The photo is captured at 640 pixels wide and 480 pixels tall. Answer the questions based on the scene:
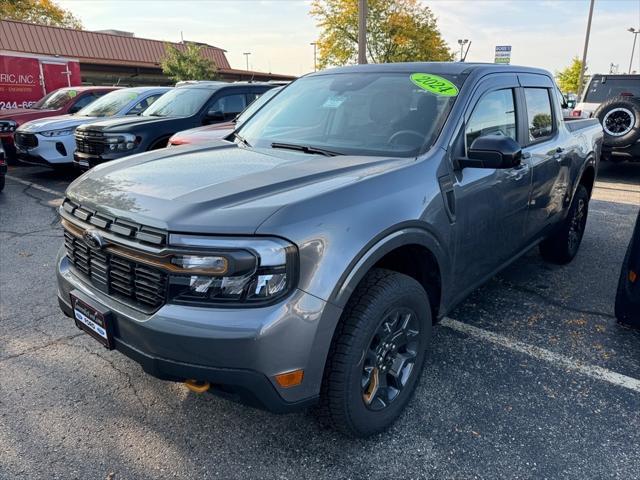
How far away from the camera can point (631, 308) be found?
3.12 metres

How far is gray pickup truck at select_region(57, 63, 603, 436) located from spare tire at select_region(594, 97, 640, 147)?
6.68 m

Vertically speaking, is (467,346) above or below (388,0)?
below

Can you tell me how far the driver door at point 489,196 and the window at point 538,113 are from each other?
0.73 feet

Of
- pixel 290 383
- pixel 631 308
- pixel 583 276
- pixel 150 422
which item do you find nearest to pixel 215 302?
pixel 290 383

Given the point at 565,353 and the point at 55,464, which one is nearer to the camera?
the point at 55,464

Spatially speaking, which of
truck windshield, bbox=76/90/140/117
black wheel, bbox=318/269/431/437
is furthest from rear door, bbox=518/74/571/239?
truck windshield, bbox=76/90/140/117

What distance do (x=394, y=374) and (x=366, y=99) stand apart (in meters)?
1.72

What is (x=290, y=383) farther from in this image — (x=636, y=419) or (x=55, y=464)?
(x=636, y=419)

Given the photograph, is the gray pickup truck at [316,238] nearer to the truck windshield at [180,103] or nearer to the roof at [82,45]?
the truck windshield at [180,103]

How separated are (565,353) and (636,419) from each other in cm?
66

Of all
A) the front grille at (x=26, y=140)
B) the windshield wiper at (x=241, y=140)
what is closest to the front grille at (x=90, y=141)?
the front grille at (x=26, y=140)

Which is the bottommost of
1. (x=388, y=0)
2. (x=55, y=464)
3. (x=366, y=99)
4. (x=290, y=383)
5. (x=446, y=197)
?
(x=55, y=464)

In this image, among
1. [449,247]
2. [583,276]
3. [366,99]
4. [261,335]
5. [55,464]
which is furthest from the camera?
[583,276]

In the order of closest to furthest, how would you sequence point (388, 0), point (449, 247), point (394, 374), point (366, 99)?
point (394, 374)
point (449, 247)
point (366, 99)
point (388, 0)
